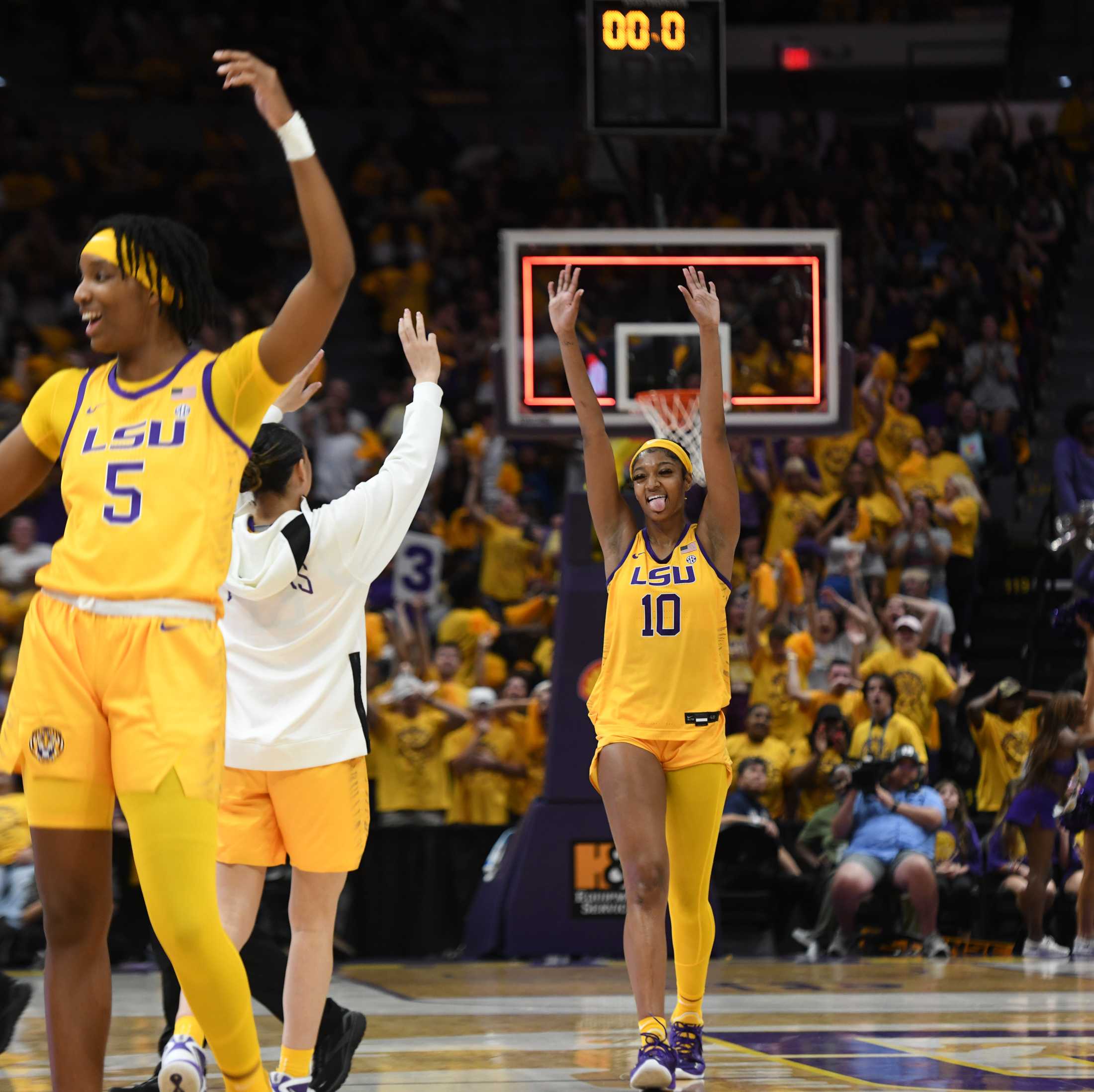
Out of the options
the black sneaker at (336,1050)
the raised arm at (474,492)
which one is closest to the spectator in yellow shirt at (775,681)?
the raised arm at (474,492)

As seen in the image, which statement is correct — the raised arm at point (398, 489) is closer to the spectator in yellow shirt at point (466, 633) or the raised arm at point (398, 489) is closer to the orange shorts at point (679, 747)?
the orange shorts at point (679, 747)

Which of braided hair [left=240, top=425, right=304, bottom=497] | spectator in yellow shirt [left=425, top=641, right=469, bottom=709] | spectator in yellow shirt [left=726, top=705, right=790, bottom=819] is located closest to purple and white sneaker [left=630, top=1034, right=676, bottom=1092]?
braided hair [left=240, top=425, right=304, bottom=497]

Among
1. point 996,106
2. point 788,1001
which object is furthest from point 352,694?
point 996,106

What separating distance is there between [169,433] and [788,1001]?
512 cm

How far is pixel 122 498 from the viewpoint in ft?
12.6

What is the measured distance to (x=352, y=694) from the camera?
5.29m

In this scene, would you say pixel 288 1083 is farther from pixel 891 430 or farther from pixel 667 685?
pixel 891 430

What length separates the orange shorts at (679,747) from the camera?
5.88 metres

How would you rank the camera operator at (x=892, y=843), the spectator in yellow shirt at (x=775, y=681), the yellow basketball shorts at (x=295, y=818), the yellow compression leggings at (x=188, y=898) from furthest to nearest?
1. the spectator in yellow shirt at (x=775, y=681)
2. the camera operator at (x=892, y=843)
3. the yellow basketball shorts at (x=295, y=818)
4. the yellow compression leggings at (x=188, y=898)

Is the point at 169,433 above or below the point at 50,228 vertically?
below

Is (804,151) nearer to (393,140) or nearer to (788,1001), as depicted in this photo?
(393,140)

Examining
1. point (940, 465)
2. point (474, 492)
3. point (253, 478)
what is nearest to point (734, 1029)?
point (253, 478)

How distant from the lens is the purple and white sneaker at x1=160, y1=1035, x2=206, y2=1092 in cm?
462

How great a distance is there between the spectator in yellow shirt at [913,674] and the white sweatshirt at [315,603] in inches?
302
